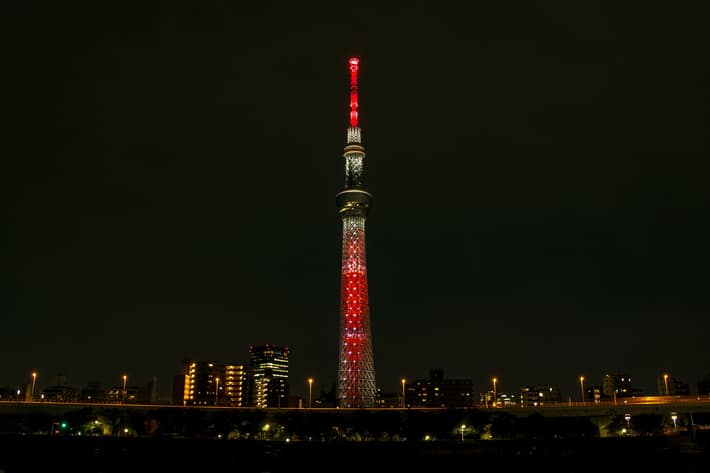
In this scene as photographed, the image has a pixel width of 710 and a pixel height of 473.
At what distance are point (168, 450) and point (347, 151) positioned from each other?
239 ft

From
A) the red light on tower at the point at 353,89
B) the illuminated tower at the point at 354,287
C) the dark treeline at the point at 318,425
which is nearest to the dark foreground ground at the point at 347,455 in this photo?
the dark treeline at the point at 318,425

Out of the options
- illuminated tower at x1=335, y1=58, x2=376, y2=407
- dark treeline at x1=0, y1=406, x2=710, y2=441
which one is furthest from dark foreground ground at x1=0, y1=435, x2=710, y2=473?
illuminated tower at x1=335, y1=58, x2=376, y2=407

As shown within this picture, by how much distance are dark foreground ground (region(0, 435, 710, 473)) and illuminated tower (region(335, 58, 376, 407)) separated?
4111 cm

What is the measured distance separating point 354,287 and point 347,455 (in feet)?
181

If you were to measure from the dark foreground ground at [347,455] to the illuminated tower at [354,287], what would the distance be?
41114 millimetres

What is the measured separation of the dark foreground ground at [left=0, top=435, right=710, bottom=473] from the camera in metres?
76.2

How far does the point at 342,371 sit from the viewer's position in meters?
138

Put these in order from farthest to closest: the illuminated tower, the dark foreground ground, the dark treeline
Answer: the illuminated tower
the dark treeline
the dark foreground ground

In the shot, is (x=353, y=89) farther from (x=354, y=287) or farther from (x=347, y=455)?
(x=347, y=455)

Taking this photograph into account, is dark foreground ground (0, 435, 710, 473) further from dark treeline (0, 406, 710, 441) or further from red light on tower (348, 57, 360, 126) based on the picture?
red light on tower (348, 57, 360, 126)

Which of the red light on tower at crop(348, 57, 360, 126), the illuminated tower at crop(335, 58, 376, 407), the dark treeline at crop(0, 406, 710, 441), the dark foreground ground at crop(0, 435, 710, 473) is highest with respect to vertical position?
the red light on tower at crop(348, 57, 360, 126)

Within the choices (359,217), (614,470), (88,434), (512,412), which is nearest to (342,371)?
(359,217)

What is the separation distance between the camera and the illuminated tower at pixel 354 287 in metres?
137

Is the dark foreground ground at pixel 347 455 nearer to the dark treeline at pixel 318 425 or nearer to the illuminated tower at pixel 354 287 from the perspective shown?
the dark treeline at pixel 318 425
